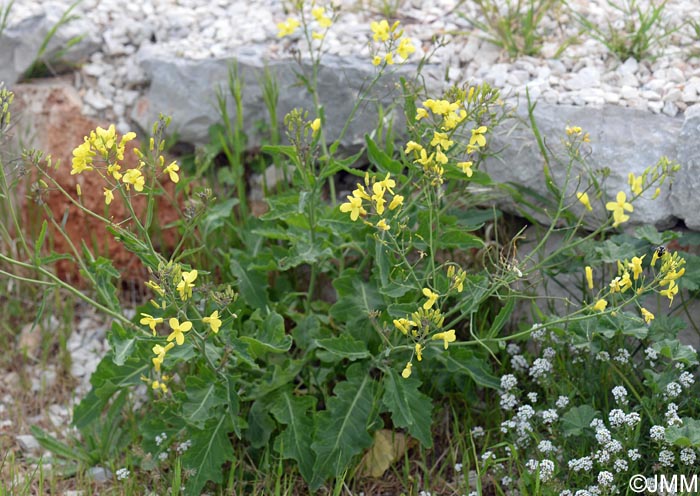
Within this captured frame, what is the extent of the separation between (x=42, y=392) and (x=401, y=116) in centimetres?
186

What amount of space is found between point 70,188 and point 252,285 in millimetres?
1292

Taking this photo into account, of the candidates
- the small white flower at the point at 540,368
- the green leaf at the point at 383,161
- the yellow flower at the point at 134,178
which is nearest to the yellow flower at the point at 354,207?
the green leaf at the point at 383,161

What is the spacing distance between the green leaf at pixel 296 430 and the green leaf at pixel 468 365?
0.48 metres

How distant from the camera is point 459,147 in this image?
2840 mm

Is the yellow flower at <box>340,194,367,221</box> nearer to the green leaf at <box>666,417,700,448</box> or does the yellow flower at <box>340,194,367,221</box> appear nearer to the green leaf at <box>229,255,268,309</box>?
the green leaf at <box>229,255,268,309</box>

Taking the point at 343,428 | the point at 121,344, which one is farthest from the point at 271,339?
the point at 121,344

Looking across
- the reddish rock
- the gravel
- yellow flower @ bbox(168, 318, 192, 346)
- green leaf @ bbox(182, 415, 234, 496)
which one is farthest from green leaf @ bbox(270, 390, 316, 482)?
the gravel

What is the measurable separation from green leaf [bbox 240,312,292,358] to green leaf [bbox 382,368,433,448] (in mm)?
347

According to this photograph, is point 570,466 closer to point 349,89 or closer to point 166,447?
point 166,447

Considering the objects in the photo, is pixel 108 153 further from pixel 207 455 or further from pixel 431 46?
pixel 431 46

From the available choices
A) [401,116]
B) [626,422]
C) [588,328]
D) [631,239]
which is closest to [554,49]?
[401,116]

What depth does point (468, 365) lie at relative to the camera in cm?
290

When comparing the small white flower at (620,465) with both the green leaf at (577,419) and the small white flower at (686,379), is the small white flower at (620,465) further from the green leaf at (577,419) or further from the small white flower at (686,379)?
the small white flower at (686,379)

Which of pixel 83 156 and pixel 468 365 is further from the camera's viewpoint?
pixel 468 365
